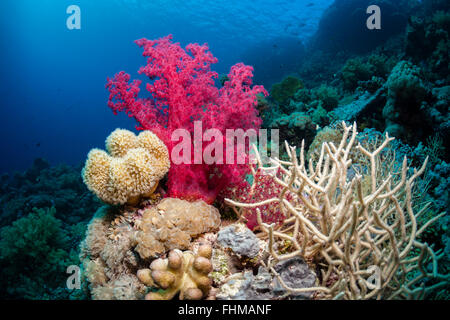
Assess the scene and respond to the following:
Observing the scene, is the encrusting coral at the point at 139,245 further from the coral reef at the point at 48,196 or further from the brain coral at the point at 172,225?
the coral reef at the point at 48,196

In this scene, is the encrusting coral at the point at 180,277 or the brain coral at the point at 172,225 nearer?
the encrusting coral at the point at 180,277

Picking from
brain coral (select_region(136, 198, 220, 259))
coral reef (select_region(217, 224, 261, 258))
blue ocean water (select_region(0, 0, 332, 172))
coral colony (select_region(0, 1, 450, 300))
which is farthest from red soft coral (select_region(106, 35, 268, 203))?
blue ocean water (select_region(0, 0, 332, 172))

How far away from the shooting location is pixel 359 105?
7.08 metres

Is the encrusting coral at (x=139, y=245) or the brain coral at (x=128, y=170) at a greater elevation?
the brain coral at (x=128, y=170)

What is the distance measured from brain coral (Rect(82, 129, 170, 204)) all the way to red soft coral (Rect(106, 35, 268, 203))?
0.66 ft

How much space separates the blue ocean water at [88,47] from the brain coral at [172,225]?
80.3 feet

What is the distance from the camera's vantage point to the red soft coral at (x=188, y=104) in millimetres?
2637

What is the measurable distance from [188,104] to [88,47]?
91.7 metres

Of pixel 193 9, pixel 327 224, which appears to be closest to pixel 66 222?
pixel 327 224

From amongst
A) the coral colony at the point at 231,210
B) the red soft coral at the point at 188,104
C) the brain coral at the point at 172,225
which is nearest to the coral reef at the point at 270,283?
the coral colony at the point at 231,210

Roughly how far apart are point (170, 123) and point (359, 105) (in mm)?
6572
